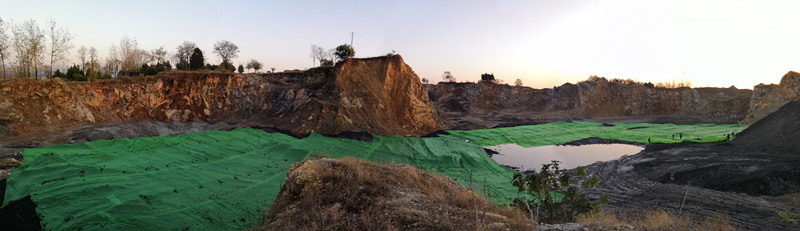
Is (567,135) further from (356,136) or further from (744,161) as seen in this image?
(356,136)

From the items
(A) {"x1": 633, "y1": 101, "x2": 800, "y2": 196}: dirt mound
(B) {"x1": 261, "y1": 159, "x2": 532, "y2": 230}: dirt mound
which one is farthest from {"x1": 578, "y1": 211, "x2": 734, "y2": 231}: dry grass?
(A) {"x1": 633, "y1": 101, "x2": 800, "y2": 196}: dirt mound

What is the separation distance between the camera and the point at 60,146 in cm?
1848

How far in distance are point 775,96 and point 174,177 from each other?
2630 inches

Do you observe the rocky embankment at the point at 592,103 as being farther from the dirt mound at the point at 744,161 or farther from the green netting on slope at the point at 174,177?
the green netting on slope at the point at 174,177

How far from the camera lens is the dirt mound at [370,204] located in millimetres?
6910

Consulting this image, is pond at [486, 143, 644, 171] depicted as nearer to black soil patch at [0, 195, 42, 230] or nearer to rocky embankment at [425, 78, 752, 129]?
rocky embankment at [425, 78, 752, 129]

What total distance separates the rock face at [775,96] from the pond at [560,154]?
28.4m

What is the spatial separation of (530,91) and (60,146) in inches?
2873

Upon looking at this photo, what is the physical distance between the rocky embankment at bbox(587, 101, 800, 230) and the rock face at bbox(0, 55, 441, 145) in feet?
65.5

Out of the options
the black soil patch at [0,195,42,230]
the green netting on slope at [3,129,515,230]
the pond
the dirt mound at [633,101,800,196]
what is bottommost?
the pond

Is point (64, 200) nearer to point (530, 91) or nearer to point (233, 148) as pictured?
point (233, 148)

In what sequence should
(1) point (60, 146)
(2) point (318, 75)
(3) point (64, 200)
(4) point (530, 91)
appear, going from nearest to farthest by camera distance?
(3) point (64, 200)
(1) point (60, 146)
(2) point (318, 75)
(4) point (530, 91)

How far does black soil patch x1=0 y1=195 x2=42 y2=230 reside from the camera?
932 centimetres

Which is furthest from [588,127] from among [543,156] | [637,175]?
[637,175]
